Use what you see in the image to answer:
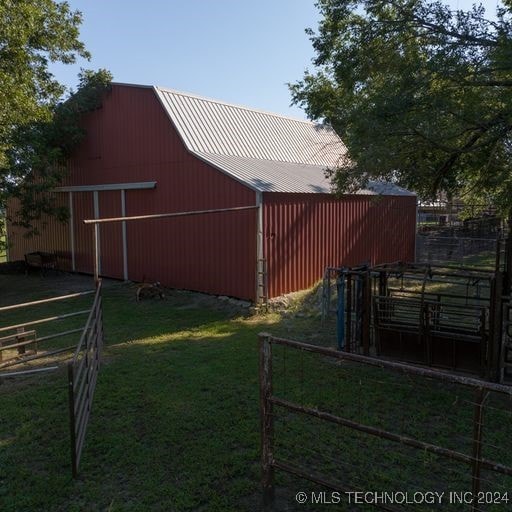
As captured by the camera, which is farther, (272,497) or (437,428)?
(437,428)

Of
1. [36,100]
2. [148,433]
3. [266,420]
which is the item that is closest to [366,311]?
[148,433]

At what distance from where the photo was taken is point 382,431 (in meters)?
3.00

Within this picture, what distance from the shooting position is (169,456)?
4.44m

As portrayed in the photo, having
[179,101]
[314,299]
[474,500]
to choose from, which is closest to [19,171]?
[179,101]

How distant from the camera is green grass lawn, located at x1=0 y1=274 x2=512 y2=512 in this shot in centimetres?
391

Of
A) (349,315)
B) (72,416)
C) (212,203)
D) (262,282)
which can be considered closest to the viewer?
(72,416)

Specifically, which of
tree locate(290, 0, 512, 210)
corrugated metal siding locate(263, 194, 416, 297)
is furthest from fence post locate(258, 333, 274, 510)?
corrugated metal siding locate(263, 194, 416, 297)

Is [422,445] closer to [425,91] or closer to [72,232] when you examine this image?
[425,91]

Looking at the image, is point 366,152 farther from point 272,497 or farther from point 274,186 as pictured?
point 272,497

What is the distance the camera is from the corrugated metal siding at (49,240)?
1714 centimetres

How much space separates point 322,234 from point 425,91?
5689 millimetres

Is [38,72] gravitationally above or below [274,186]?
above

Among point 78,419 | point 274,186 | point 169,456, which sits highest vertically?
point 274,186

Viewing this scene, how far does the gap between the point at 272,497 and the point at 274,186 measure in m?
8.67
